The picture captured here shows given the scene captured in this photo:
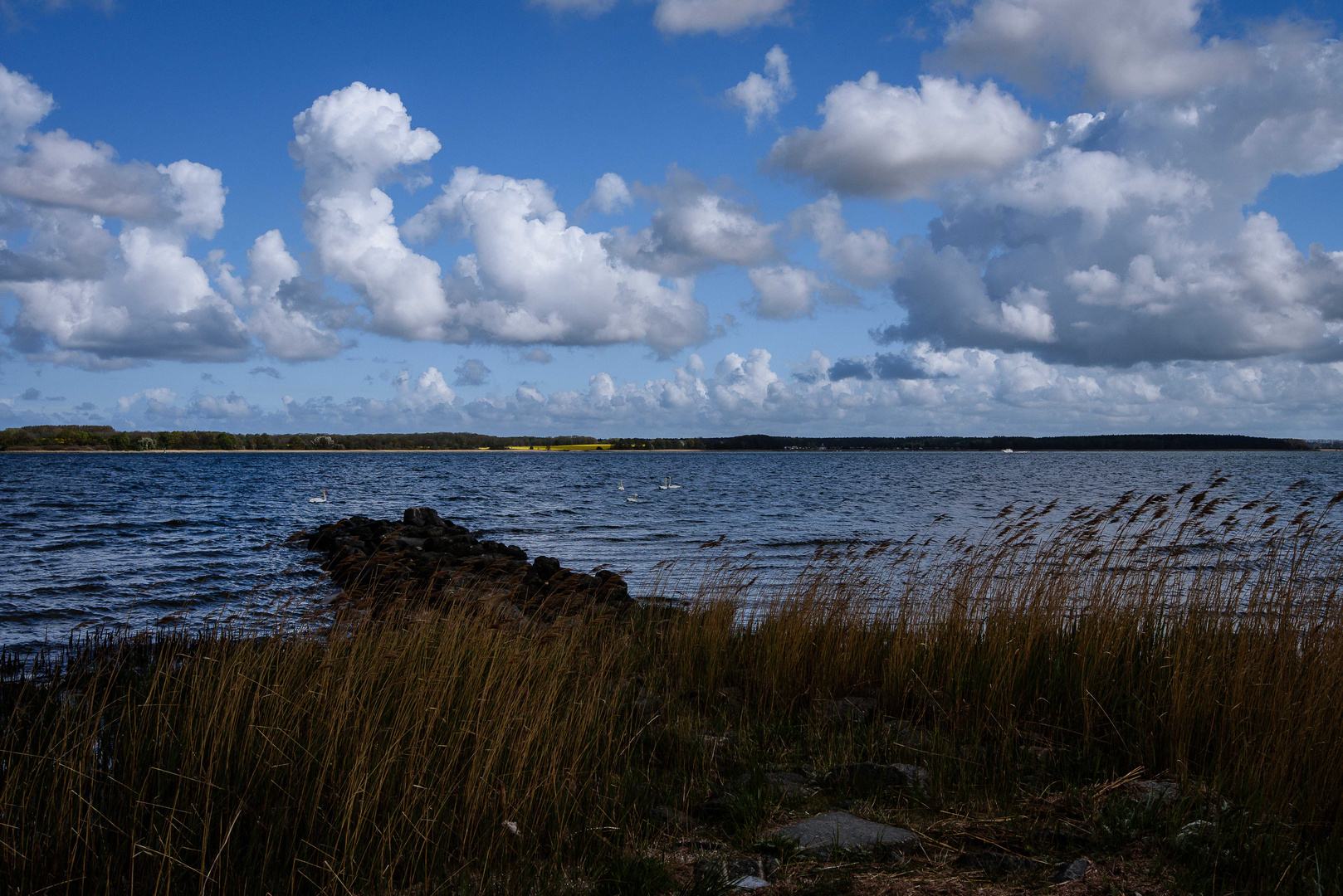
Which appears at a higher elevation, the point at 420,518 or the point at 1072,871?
the point at 1072,871

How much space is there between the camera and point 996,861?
4.36 m

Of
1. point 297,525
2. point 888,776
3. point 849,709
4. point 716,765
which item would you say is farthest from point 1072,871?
point 297,525

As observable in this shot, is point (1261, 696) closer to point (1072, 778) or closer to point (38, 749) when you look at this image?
point (1072, 778)

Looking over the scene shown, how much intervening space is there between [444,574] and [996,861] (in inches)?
499

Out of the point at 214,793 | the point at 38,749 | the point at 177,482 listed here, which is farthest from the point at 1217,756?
the point at 177,482

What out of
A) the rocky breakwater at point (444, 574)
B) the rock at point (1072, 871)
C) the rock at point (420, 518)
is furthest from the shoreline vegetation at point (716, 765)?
the rock at point (420, 518)

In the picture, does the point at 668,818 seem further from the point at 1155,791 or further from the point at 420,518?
the point at 420,518

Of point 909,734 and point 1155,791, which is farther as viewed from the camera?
point 909,734

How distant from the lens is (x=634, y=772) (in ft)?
18.8

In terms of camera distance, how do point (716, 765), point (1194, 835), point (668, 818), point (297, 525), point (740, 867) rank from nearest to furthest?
1. point (740, 867)
2. point (1194, 835)
3. point (668, 818)
4. point (716, 765)
5. point (297, 525)

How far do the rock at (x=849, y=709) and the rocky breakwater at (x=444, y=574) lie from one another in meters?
3.26

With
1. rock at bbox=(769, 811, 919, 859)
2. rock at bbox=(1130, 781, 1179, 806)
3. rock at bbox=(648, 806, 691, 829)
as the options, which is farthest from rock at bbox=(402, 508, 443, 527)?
rock at bbox=(1130, 781, 1179, 806)

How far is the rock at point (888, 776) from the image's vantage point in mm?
5449

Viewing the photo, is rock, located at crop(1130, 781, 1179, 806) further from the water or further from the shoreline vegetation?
the water
